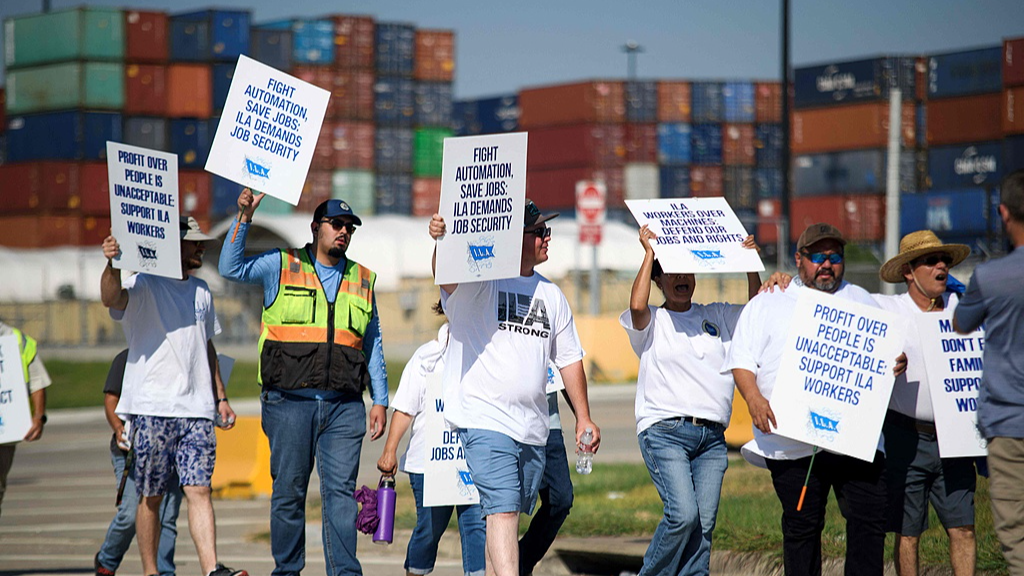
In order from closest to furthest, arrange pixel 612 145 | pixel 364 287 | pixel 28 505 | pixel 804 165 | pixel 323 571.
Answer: pixel 364 287
pixel 323 571
pixel 28 505
pixel 804 165
pixel 612 145

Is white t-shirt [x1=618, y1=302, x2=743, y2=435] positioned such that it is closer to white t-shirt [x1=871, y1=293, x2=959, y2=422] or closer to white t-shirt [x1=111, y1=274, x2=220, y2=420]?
white t-shirt [x1=871, y1=293, x2=959, y2=422]

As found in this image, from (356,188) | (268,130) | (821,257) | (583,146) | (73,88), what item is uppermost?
(73,88)

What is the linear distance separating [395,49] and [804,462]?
2234 inches

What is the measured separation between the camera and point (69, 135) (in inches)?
2244

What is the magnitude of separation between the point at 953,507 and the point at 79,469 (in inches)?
465

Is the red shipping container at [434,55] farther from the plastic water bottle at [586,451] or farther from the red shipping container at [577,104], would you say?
the plastic water bottle at [586,451]

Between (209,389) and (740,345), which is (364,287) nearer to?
(209,389)

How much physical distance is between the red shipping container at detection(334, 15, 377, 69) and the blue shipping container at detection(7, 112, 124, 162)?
10713mm

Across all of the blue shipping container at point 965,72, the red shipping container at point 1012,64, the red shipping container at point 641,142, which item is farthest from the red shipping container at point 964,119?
the red shipping container at point 641,142

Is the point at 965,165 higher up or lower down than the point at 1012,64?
lower down

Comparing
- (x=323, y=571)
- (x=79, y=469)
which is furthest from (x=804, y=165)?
(x=323, y=571)

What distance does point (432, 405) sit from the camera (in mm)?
6676

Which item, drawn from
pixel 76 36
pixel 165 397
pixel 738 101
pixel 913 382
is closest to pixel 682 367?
pixel 913 382

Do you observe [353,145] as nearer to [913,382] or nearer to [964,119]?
[964,119]
